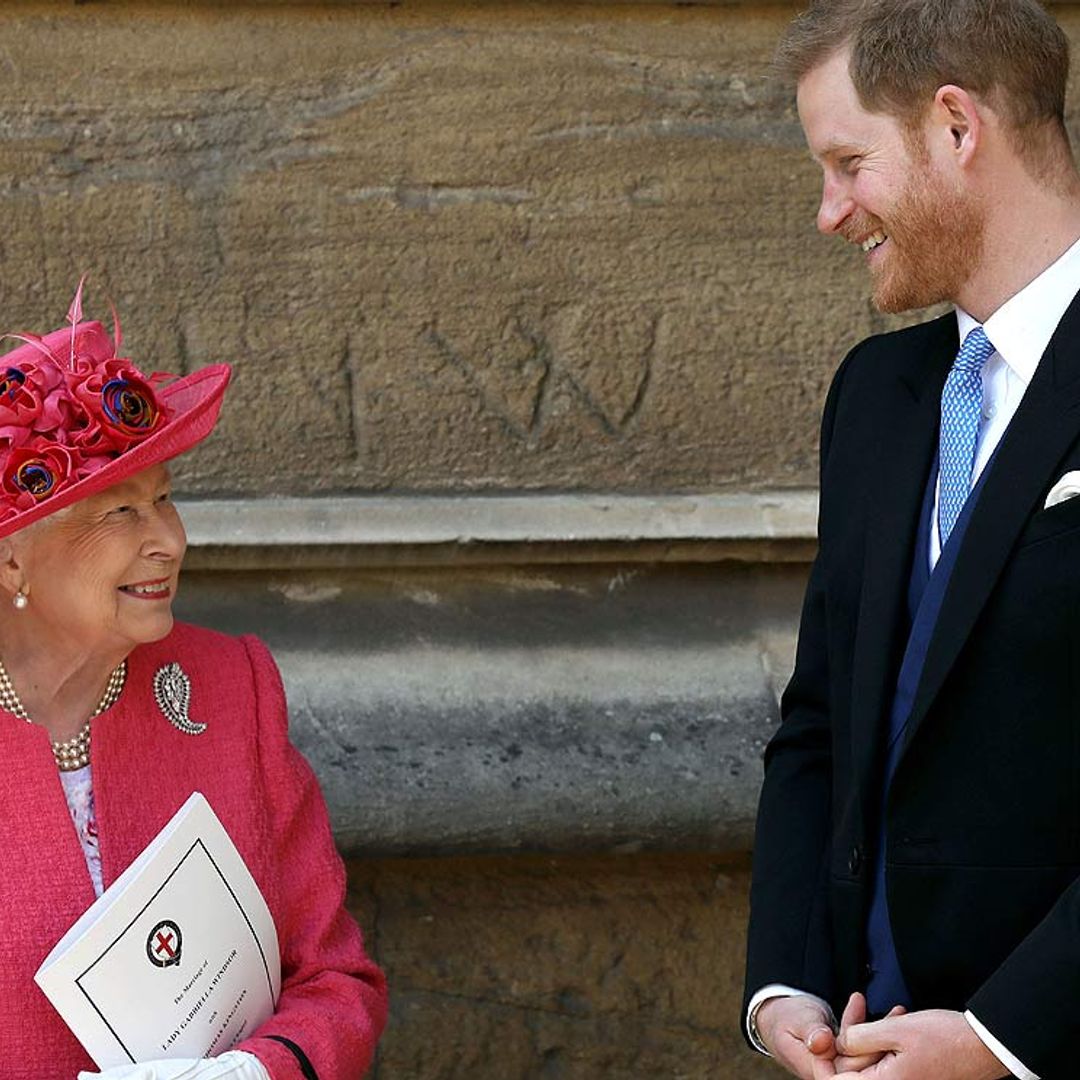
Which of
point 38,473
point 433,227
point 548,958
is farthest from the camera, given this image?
point 548,958

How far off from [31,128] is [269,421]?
650mm

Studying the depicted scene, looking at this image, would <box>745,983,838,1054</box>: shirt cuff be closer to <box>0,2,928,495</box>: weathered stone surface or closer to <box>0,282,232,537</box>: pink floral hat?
<box>0,282,232,537</box>: pink floral hat

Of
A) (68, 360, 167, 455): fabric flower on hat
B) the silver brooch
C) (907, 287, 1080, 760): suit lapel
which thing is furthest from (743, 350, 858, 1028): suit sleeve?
(68, 360, 167, 455): fabric flower on hat

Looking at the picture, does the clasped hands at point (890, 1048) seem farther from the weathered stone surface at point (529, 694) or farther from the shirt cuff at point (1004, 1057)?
the weathered stone surface at point (529, 694)

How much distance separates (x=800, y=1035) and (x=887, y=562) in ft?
1.78

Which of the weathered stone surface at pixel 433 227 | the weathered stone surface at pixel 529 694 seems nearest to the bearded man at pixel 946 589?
the weathered stone surface at pixel 529 694

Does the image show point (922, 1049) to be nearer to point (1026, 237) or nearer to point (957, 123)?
point (1026, 237)

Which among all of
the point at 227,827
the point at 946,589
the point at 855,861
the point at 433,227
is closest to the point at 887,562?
the point at 946,589

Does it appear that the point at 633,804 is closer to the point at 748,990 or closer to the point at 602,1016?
the point at 602,1016

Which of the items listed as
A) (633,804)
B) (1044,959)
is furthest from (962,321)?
(633,804)

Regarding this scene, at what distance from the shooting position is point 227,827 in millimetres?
2367

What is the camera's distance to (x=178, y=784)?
2377mm

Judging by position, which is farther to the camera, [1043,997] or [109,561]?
[109,561]

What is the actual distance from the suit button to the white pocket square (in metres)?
0.46
